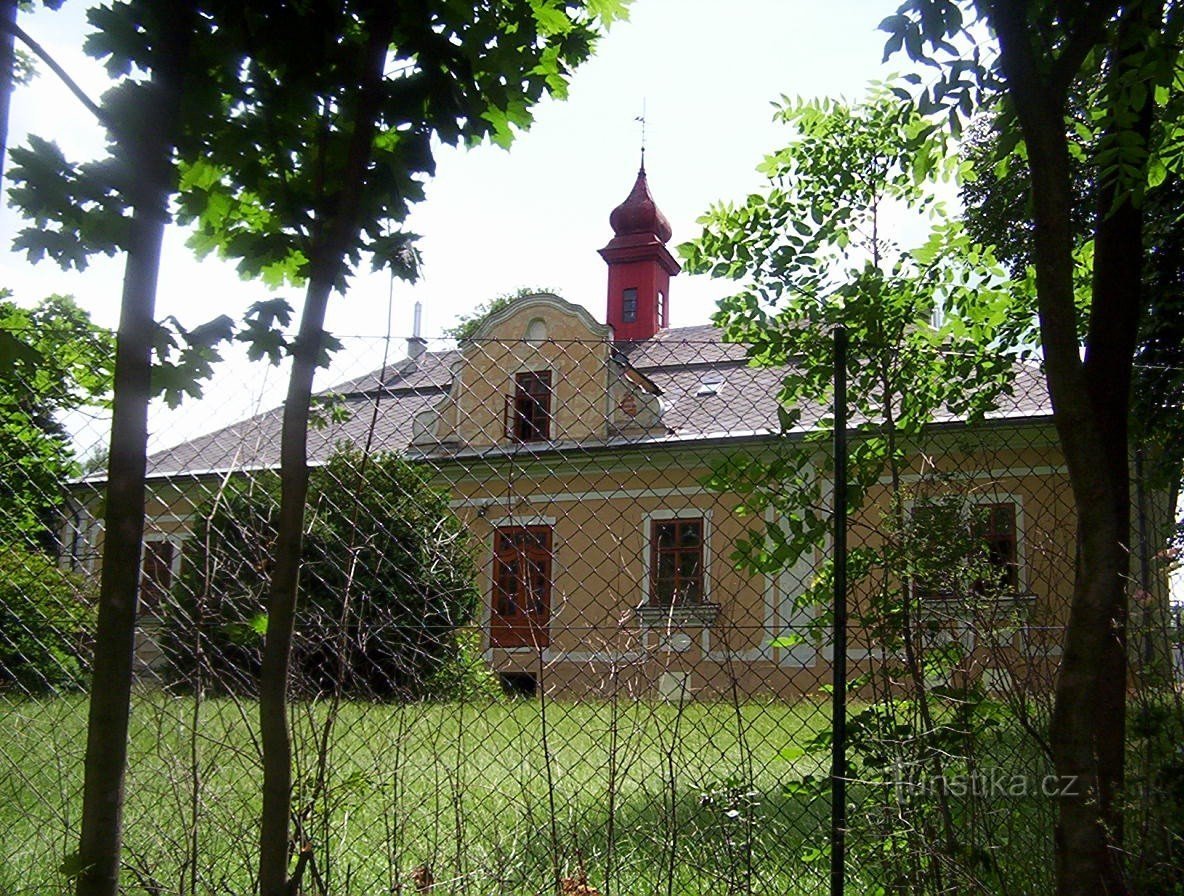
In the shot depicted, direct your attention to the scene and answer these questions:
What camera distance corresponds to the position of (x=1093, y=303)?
250 centimetres

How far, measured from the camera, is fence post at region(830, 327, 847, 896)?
2461mm

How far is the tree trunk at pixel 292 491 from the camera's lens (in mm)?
1658

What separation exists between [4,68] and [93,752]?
1.08 meters

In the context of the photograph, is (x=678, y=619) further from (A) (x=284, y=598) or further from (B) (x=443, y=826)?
(A) (x=284, y=598)

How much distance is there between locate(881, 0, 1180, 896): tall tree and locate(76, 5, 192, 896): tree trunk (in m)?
1.42

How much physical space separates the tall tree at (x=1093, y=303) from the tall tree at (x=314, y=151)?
0.88m

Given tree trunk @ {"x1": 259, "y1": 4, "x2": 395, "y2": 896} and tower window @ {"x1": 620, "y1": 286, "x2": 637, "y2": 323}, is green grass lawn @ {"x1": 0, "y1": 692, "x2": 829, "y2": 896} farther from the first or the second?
tower window @ {"x1": 620, "y1": 286, "x2": 637, "y2": 323}

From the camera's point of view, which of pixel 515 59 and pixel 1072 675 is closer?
pixel 1072 675

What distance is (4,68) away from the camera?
164 cm

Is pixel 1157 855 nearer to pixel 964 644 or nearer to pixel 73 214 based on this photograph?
pixel 964 644

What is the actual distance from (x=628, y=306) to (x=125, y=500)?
21809 millimetres

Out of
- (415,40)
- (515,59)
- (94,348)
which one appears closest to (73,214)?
(415,40)

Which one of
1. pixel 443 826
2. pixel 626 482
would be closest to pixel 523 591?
pixel 443 826

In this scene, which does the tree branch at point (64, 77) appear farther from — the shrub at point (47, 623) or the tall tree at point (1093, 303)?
the shrub at point (47, 623)
